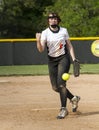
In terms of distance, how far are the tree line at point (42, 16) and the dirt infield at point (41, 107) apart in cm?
2205

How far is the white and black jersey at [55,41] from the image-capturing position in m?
8.91

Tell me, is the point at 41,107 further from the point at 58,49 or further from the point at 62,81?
the point at 58,49

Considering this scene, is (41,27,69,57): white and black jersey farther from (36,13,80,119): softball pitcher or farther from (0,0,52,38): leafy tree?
(0,0,52,38): leafy tree

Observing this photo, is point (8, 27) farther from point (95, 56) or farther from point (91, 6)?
point (95, 56)

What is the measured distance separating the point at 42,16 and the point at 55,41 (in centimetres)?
3991

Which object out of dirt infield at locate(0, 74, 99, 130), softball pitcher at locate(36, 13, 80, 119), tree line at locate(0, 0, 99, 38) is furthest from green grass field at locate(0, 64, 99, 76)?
tree line at locate(0, 0, 99, 38)

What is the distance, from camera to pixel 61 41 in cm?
892

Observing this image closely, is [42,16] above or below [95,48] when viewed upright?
below

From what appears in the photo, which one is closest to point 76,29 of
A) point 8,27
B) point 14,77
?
point 8,27

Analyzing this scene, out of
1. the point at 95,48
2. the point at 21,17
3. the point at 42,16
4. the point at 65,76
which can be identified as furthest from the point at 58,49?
the point at 21,17

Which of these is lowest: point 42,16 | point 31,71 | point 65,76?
point 42,16

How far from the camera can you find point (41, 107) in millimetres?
10258

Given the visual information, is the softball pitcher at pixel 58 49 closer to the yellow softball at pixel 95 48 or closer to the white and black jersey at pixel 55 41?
the white and black jersey at pixel 55 41

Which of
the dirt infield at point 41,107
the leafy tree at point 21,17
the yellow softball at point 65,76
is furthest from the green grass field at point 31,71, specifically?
the leafy tree at point 21,17
